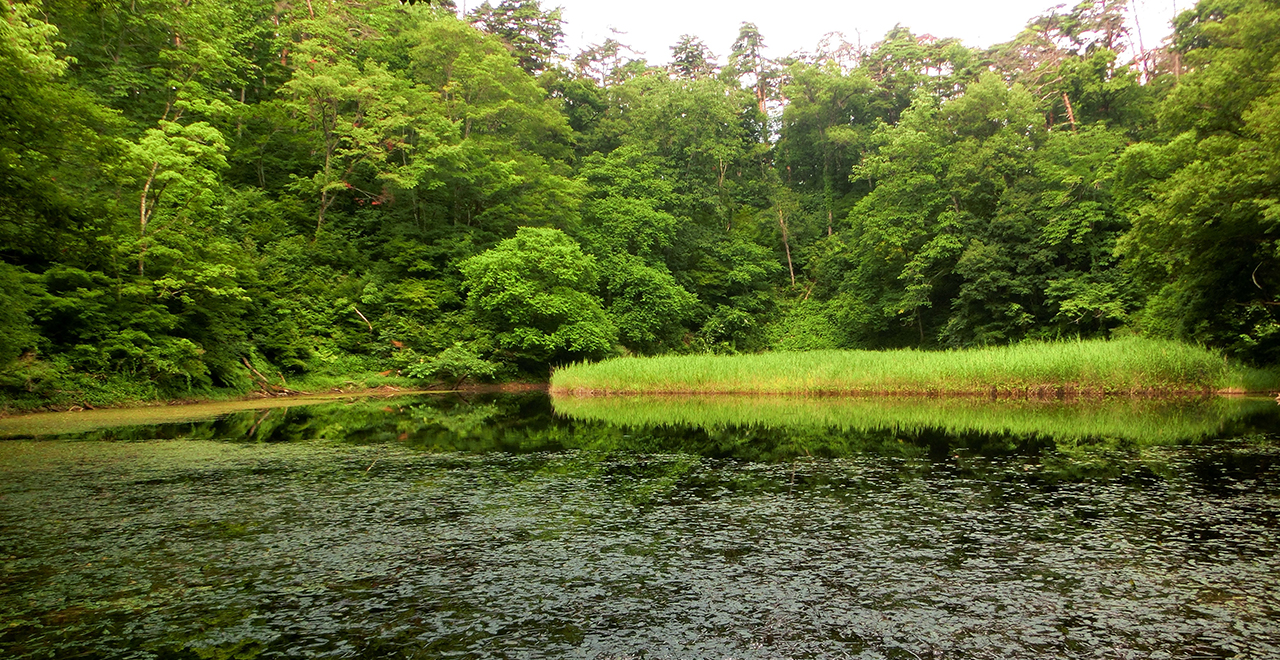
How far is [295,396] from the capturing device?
2325 centimetres

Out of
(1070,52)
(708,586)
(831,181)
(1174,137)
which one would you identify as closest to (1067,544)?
(708,586)

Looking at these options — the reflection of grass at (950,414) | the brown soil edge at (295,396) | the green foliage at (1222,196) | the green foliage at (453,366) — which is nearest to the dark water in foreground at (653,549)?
the reflection of grass at (950,414)

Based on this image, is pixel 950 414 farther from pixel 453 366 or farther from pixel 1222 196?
pixel 453 366

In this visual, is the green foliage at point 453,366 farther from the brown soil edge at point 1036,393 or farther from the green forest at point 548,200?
the brown soil edge at point 1036,393

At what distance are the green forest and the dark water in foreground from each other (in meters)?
9.14

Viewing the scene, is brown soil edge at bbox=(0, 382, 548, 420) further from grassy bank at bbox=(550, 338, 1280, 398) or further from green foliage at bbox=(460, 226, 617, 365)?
grassy bank at bbox=(550, 338, 1280, 398)

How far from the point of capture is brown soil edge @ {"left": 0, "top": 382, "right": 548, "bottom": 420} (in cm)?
1636

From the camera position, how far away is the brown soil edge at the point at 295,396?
53.7 ft

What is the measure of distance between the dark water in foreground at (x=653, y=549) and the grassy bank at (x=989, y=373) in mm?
7034

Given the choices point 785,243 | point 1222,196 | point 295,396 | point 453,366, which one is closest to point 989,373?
point 1222,196

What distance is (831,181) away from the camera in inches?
1825

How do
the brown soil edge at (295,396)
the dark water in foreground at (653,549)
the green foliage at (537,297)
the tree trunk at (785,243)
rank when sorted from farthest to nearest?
the tree trunk at (785,243)
the green foliage at (537,297)
the brown soil edge at (295,396)
the dark water in foreground at (653,549)

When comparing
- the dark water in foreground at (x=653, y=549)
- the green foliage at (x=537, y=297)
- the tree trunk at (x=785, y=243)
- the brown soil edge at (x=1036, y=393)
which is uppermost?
the tree trunk at (x=785, y=243)

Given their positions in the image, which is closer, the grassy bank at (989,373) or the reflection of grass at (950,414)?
the reflection of grass at (950,414)
